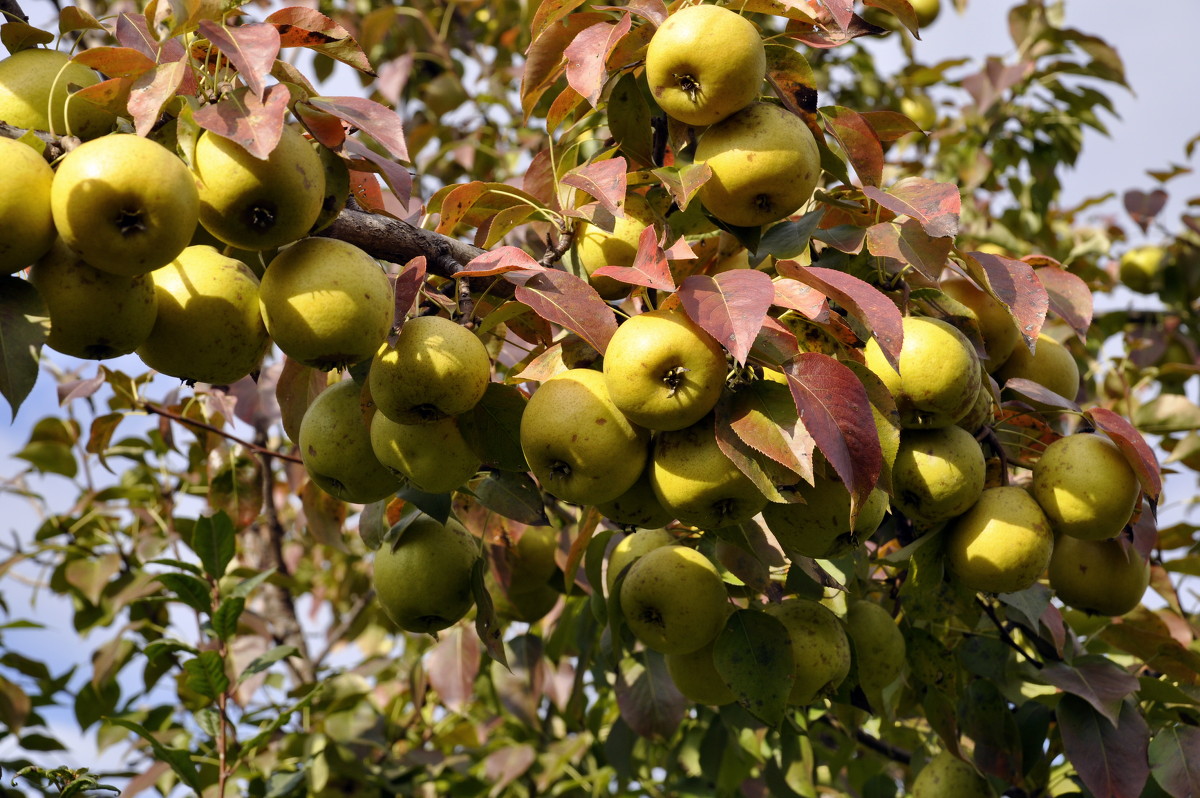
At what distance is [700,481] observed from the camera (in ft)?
4.82

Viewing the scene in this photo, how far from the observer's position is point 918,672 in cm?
223

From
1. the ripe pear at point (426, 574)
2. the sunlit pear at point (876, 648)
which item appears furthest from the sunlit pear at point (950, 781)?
the ripe pear at point (426, 574)

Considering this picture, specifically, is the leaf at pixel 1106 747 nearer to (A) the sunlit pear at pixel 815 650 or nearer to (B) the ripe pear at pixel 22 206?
(A) the sunlit pear at pixel 815 650

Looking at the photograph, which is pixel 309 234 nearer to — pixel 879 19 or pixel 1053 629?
pixel 1053 629

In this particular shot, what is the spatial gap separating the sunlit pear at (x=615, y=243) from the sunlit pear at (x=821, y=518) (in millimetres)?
540

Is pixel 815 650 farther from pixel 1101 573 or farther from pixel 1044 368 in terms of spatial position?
pixel 1044 368

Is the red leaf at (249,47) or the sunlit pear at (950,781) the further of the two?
the sunlit pear at (950,781)

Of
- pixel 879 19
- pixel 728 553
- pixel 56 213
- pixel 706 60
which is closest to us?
pixel 56 213

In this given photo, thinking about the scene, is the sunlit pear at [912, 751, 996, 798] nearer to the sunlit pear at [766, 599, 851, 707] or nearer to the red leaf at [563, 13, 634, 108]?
the sunlit pear at [766, 599, 851, 707]

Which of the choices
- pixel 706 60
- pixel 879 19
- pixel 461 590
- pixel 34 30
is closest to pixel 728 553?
pixel 461 590

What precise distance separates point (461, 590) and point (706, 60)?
1084 mm

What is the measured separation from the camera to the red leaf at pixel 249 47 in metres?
1.38

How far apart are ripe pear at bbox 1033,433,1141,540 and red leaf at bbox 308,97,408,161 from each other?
1.30 m

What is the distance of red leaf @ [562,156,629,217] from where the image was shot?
161 centimetres
